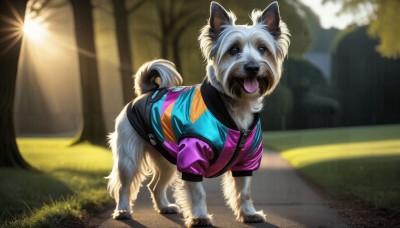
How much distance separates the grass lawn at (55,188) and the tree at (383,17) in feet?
29.0

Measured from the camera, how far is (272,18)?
190 inches

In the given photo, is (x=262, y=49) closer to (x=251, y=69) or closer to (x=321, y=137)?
(x=251, y=69)

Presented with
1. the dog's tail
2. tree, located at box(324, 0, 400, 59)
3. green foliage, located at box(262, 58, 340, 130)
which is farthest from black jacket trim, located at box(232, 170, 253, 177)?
green foliage, located at box(262, 58, 340, 130)

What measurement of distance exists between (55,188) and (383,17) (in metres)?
11.3

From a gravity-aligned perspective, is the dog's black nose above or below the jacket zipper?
above

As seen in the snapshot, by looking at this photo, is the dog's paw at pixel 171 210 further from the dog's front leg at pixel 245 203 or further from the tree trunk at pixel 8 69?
the tree trunk at pixel 8 69

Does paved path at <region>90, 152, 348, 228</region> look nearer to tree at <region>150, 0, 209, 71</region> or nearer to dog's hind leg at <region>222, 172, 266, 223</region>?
dog's hind leg at <region>222, 172, 266, 223</region>

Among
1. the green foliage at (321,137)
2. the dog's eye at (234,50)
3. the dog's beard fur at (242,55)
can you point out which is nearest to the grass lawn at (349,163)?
the green foliage at (321,137)

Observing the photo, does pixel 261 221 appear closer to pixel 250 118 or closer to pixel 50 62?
pixel 250 118

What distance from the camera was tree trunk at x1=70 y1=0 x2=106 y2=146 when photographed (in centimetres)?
1264

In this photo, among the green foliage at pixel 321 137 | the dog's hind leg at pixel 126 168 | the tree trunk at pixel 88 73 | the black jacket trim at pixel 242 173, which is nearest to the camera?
the black jacket trim at pixel 242 173

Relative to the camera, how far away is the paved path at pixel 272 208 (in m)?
5.17

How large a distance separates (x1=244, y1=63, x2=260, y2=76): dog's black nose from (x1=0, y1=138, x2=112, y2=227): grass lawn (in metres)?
2.30

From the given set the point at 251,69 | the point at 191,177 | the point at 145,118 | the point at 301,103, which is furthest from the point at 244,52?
the point at 301,103
